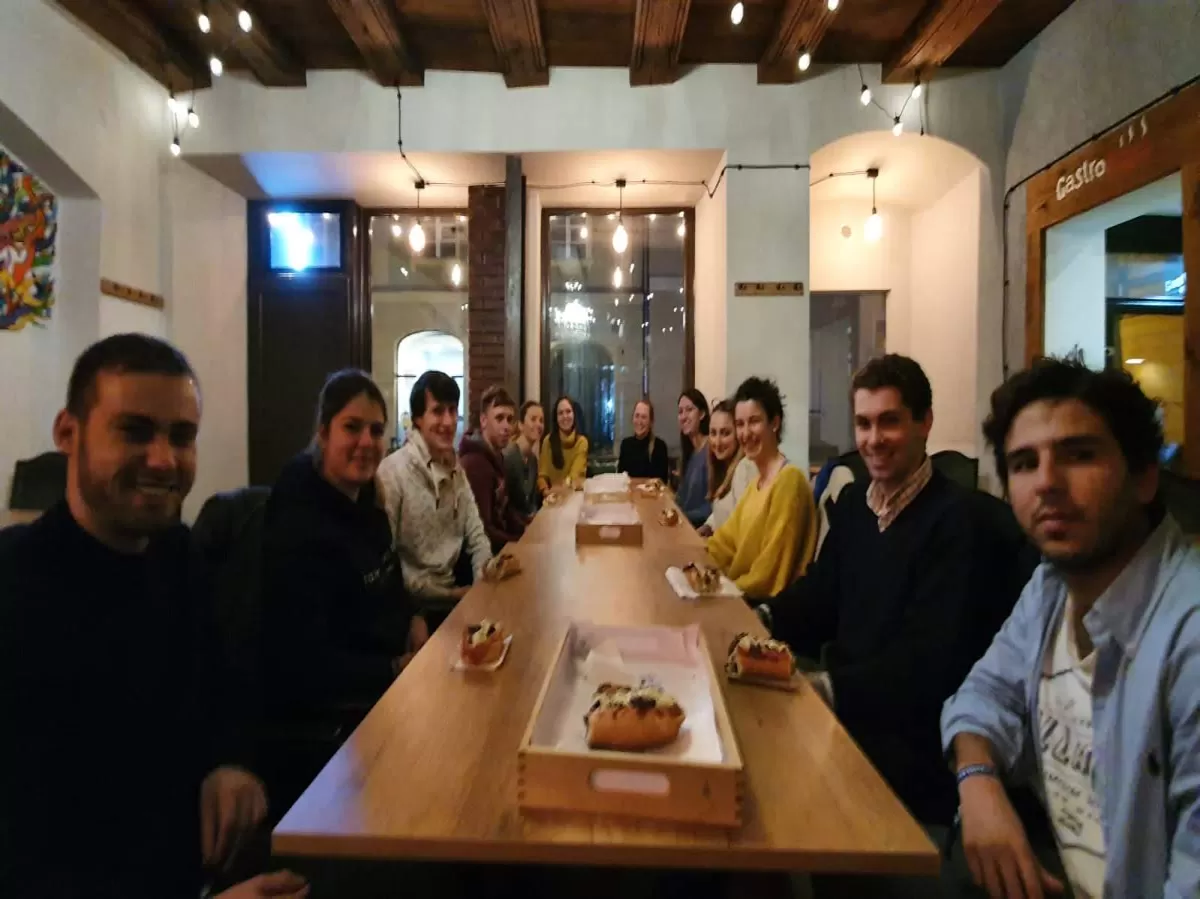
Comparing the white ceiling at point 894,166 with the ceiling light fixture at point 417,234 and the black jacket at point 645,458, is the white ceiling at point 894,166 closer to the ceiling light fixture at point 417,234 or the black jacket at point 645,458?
the black jacket at point 645,458

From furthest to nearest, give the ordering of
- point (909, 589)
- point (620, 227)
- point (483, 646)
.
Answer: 1. point (620, 227)
2. point (909, 589)
3. point (483, 646)

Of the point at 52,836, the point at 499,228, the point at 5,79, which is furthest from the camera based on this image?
the point at 499,228

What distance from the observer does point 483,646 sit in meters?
1.46

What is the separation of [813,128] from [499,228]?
7.96ft

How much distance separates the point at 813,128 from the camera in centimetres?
512

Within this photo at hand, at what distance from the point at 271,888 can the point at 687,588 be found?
3.85 ft

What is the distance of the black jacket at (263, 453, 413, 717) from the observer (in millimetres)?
1661

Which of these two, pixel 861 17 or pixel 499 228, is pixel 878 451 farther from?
pixel 499 228

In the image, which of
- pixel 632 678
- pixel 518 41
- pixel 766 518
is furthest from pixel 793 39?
pixel 632 678

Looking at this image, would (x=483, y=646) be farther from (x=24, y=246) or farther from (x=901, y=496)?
(x=24, y=246)

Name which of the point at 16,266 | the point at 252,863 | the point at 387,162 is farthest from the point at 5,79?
the point at 252,863

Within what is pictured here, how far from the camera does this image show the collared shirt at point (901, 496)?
5.68 ft

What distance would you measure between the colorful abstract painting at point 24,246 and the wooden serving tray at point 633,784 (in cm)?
499

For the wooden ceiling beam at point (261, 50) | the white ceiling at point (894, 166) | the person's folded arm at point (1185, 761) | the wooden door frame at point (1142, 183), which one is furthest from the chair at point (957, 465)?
the wooden ceiling beam at point (261, 50)
